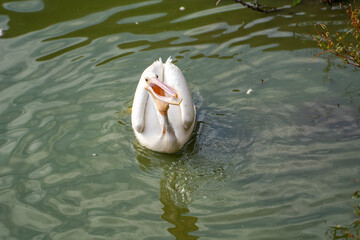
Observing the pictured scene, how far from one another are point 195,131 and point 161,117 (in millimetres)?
634

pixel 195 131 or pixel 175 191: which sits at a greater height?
pixel 195 131

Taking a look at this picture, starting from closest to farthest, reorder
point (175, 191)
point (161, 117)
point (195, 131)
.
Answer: point (175, 191) → point (161, 117) → point (195, 131)

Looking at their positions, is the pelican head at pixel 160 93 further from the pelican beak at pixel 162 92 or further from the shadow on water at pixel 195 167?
the shadow on water at pixel 195 167

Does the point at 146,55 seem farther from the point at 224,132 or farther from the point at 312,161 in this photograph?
the point at 312,161

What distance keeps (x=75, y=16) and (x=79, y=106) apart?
2.72m

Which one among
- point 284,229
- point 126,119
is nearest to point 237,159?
point 284,229

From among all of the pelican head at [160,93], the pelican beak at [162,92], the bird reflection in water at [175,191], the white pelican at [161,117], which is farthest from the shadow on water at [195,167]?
the pelican beak at [162,92]

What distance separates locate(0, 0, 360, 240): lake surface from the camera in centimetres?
448

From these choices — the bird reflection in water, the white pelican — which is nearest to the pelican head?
the white pelican

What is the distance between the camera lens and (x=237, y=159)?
5062mm

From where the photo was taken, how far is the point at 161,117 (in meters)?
5.16

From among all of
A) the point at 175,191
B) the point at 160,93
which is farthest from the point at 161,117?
the point at 175,191

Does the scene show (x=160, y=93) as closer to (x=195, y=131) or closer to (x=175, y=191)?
(x=195, y=131)

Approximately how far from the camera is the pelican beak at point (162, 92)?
464cm
